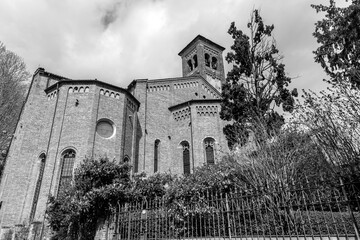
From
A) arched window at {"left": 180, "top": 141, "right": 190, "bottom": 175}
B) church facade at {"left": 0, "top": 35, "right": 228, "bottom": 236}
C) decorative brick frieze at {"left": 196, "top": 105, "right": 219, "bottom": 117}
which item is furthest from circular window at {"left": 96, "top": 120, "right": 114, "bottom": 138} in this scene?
decorative brick frieze at {"left": 196, "top": 105, "right": 219, "bottom": 117}

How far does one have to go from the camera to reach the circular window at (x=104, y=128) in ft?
52.2

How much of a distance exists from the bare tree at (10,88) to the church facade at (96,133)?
6.96 feet

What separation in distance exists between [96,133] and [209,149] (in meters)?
8.30

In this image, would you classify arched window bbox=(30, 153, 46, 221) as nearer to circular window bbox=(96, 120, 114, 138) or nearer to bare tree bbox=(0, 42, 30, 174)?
circular window bbox=(96, 120, 114, 138)

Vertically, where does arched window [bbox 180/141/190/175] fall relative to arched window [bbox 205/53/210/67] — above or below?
below

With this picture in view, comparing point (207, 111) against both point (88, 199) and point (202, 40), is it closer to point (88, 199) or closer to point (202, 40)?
point (88, 199)

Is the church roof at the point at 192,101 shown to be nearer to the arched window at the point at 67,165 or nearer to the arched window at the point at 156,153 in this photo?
the arched window at the point at 156,153

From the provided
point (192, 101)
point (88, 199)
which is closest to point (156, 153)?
point (192, 101)

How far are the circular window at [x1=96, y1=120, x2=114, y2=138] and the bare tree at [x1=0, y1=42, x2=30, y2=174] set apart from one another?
8.20 meters

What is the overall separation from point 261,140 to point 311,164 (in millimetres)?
2201

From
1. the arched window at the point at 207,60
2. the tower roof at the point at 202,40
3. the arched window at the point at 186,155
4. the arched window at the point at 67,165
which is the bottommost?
the arched window at the point at 67,165

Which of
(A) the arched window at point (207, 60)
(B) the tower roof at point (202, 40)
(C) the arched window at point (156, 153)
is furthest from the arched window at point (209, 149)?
(B) the tower roof at point (202, 40)

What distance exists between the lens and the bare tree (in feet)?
62.3

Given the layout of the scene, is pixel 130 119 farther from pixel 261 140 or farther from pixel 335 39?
pixel 335 39
